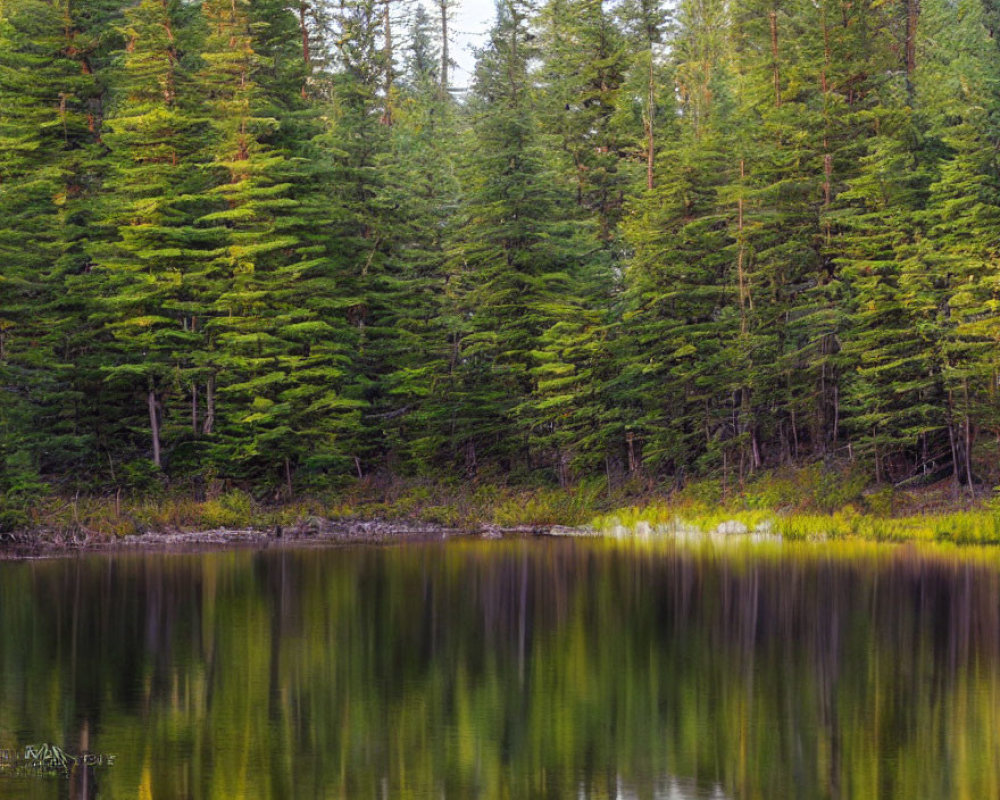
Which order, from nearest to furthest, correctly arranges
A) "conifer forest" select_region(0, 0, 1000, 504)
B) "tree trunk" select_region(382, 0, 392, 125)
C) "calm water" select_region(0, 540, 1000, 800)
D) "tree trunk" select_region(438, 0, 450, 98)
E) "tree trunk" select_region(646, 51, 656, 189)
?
1. "calm water" select_region(0, 540, 1000, 800)
2. "conifer forest" select_region(0, 0, 1000, 504)
3. "tree trunk" select_region(646, 51, 656, 189)
4. "tree trunk" select_region(382, 0, 392, 125)
5. "tree trunk" select_region(438, 0, 450, 98)

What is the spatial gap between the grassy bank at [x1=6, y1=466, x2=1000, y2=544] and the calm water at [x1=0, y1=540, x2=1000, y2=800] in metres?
7.42

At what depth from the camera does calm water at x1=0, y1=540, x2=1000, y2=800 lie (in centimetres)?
1052

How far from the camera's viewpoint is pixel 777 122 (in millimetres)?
43875

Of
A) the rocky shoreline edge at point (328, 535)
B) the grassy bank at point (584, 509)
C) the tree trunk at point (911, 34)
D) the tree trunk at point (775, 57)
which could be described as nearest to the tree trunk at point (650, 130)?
the tree trunk at point (775, 57)

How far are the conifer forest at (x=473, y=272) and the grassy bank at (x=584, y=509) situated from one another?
1146 millimetres

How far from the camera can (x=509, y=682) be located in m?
14.9

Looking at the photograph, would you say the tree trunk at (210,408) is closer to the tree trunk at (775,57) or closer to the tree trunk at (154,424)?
the tree trunk at (154,424)

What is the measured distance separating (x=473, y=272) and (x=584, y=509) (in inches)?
392

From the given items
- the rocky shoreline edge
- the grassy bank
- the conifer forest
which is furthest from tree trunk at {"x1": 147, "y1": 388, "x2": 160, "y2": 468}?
the rocky shoreline edge

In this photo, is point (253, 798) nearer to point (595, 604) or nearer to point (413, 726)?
point (413, 726)

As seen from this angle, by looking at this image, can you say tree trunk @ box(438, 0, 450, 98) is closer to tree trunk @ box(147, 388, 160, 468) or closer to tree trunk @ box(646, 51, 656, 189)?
tree trunk @ box(646, 51, 656, 189)

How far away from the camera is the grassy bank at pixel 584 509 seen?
111 ft

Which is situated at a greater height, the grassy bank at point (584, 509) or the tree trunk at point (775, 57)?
the tree trunk at point (775, 57)

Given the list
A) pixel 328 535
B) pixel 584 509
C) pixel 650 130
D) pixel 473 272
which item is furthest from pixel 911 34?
pixel 328 535
